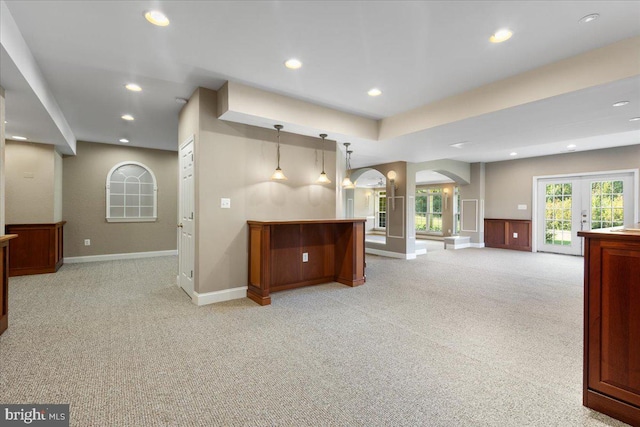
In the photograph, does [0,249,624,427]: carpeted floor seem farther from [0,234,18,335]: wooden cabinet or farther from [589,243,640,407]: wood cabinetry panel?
[589,243,640,407]: wood cabinetry panel

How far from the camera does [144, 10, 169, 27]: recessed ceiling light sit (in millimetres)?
2281

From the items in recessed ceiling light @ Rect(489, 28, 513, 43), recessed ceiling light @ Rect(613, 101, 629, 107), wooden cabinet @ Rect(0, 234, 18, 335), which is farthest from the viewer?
recessed ceiling light @ Rect(613, 101, 629, 107)

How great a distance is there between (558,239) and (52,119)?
1082cm

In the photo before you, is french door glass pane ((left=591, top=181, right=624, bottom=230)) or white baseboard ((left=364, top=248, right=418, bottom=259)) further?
white baseboard ((left=364, top=248, right=418, bottom=259))

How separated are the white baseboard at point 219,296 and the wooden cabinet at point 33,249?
3.62m

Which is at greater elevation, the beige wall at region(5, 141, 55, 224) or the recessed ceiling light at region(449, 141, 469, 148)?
the recessed ceiling light at region(449, 141, 469, 148)

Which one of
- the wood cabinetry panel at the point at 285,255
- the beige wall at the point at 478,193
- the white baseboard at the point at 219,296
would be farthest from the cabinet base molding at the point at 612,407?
the beige wall at the point at 478,193

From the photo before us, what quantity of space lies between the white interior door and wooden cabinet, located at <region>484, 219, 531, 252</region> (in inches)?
337

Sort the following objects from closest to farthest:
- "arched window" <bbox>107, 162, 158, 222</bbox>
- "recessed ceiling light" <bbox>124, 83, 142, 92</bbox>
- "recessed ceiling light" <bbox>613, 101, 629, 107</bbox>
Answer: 1. "recessed ceiling light" <bbox>613, 101, 629, 107</bbox>
2. "recessed ceiling light" <bbox>124, 83, 142, 92</bbox>
3. "arched window" <bbox>107, 162, 158, 222</bbox>

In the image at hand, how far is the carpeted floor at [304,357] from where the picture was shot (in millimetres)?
1754

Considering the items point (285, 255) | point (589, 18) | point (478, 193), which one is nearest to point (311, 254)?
point (285, 255)

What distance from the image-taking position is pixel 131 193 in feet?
22.8

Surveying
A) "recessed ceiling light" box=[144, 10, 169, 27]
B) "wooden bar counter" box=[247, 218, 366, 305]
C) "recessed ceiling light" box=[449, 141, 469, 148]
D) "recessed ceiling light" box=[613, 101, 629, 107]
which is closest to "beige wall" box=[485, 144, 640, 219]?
"recessed ceiling light" box=[449, 141, 469, 148]

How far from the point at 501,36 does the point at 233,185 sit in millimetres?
3249
